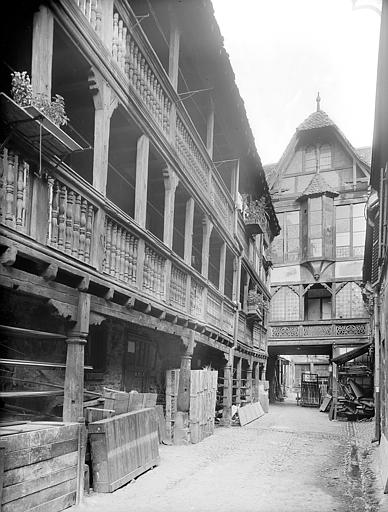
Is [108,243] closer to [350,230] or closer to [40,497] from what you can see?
[40,497]

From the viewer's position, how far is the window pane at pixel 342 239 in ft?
99.4

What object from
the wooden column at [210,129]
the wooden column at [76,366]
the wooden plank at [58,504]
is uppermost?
the wooden column at [210,129]

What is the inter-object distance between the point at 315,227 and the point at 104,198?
25.2m

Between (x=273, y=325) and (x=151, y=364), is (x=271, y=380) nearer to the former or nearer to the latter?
(x=273, y=325)

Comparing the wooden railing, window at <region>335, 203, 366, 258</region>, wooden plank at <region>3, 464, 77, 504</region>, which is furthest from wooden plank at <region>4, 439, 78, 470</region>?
window at <region>335, 203, 366, 258</region>

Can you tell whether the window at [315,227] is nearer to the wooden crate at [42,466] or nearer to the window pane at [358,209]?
the window pane at [358,209]

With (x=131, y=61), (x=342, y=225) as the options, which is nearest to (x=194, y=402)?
(x=131, y=61)

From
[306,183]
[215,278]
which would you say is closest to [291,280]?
[306,183]

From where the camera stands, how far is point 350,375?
2441 centimetres

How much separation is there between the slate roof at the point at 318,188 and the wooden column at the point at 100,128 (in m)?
24.9

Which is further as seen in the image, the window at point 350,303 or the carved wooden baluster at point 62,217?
the window at point 350,303

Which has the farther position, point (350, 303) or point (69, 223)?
point (350, 303)

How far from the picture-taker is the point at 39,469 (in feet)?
18.2

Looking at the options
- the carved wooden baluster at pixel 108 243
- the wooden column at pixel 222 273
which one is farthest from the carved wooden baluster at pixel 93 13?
the wooden column at pixel 222 273
